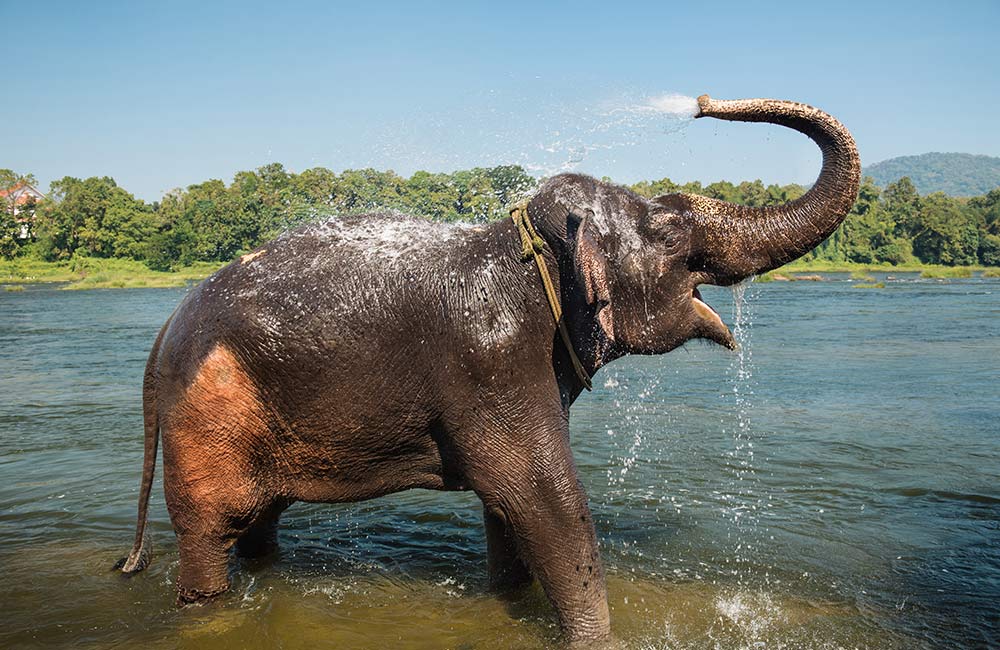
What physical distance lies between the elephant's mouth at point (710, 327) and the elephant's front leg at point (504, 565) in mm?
1799

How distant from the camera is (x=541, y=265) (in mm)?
4352

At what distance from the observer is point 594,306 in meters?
4.18

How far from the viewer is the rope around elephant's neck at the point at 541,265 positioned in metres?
4.32

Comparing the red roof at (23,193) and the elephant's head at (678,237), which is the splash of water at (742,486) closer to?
the elephant's head at (678,237)

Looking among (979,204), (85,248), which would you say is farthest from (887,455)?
(979,204)

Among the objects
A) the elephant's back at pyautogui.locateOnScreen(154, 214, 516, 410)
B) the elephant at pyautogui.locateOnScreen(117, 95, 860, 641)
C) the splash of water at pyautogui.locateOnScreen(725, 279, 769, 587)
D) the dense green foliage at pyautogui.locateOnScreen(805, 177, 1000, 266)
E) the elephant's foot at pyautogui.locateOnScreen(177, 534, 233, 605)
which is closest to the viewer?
the elephant at pyautogui.locateOnScreen(117, 95, 860, 641)

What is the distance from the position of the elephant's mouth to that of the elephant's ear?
0.47m

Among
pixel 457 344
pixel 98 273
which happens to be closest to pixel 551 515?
pixel 457 344

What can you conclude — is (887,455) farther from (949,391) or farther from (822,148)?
(822,148)

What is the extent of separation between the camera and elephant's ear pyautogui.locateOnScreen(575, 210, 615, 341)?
4.08m

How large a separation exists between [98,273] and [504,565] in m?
75.4

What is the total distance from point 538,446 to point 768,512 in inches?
150

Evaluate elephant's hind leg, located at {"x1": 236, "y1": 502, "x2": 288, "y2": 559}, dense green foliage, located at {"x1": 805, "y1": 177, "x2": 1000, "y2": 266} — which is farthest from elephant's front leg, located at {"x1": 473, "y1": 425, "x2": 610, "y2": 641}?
dense green foliage, located at {"x1": 805, "y1": 177, "x2": 1000, "y2": 266}

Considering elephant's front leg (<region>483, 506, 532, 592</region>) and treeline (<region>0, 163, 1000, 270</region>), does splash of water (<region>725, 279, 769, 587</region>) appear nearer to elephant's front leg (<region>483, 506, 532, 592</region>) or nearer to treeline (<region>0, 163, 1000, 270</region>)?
elephant's front leg (<region>483, 506, 532, 592</region>)
